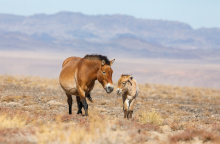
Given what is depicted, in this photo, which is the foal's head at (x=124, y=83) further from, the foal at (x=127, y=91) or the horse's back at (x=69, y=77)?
the horse's back at (x=69, y=77)

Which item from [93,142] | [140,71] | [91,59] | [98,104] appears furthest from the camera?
[140,71]

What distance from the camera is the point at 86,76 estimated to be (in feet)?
41.5

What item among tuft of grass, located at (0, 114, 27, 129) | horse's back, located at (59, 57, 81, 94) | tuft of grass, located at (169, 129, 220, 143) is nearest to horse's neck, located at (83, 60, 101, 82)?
horse's back, located at (59, 57, 81, 94)

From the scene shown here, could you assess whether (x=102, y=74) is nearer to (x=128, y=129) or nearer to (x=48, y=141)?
(x=128, y=129)

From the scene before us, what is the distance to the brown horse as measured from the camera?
1219cm

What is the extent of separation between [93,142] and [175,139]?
9.14 ft

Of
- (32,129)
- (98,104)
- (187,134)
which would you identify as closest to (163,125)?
(187,134)

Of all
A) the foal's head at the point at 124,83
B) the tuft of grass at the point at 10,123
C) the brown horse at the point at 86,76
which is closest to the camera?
the tuft of grass at the point at 10,123

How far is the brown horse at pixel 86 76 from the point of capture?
40.0 ft

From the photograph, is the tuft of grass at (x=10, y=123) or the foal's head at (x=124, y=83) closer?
the tuft of grass at (x=10, y=123)

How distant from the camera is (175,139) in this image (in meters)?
10.5

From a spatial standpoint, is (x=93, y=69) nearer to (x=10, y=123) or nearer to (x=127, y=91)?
(x=127, y=91)

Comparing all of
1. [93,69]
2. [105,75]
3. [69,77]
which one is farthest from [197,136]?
[69,77]

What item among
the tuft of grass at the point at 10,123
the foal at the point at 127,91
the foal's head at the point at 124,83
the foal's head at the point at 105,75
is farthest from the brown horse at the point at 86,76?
the tuft of grass at the point at 10,123
